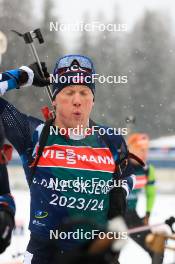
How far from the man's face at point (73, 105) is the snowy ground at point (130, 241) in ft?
4.80

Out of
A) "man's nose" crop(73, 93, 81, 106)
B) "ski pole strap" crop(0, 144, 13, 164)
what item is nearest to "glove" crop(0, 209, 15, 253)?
"ski pole strap" crop(0, 144, 13, 164)

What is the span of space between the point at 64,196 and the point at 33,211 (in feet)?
0.68

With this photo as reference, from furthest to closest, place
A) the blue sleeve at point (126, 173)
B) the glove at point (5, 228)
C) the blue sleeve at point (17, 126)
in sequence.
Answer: the blue sleeve at point (126, 173), the blue sleeve at point (17, 126), the glove at point (5, 228)

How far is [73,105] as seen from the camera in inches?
141

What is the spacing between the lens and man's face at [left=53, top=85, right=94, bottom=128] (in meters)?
3.61

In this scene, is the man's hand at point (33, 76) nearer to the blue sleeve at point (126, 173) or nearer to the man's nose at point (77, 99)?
the man's nose at point (77, 99)

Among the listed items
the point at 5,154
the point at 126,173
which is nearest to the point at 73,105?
the point at 126,173

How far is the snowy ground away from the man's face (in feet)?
4.80

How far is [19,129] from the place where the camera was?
11.8ft

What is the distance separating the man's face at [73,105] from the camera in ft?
11.8

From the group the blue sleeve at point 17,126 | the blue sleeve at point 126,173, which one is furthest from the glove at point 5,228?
the blue sleeve at point 126,173

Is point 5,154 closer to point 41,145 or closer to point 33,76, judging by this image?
point 41,145

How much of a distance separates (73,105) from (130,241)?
638cm

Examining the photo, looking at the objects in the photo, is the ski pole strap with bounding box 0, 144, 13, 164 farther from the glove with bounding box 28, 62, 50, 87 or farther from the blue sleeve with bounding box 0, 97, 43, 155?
the glove with bounding box 28, 62, 50, 87
